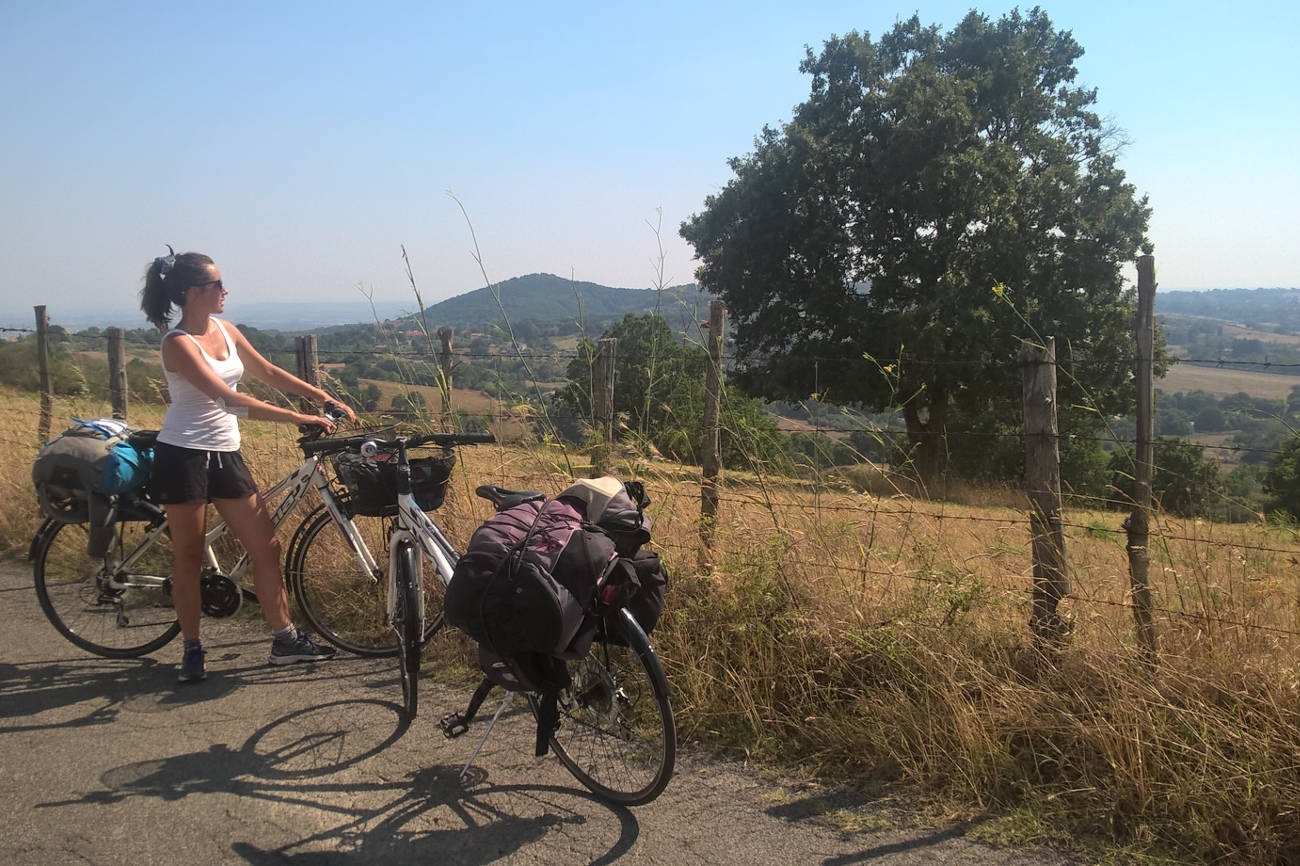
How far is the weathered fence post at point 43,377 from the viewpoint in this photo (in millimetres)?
7648

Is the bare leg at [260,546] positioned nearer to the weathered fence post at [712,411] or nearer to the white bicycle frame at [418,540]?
the white bicycle frame at [418,540]

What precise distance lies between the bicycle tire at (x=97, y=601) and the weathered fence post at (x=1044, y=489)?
425cm

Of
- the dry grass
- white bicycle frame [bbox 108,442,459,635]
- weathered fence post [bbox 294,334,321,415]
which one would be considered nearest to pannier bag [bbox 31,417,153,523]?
white bicycle frame [bbox 108,442,459,635]

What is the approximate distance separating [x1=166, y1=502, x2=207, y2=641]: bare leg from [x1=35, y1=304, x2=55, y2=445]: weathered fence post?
5069mm

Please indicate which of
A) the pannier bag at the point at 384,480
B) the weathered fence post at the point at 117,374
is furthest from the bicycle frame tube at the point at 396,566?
the weathered fence post at the point at 117,374

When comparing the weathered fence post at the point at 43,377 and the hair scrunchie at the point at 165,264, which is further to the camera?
the weathered fence post at the point at 43,377

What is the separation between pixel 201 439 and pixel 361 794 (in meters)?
1.78

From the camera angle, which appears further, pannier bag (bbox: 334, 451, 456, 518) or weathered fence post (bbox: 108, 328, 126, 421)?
weathered fence post (bbox: 108, 328, 126, 421)

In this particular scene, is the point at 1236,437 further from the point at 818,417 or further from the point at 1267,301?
the point at 1267,301

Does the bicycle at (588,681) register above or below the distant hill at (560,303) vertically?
below

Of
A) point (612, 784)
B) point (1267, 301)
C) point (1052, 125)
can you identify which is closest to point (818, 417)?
point (612, 784)

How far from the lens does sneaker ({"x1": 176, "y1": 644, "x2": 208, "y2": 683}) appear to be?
3822 millimetres

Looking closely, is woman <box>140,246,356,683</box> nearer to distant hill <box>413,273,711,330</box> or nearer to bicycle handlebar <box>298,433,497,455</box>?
bicycle handlebar <box>298,433,497,455</box>

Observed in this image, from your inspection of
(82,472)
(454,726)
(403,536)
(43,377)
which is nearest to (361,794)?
(454,726)
